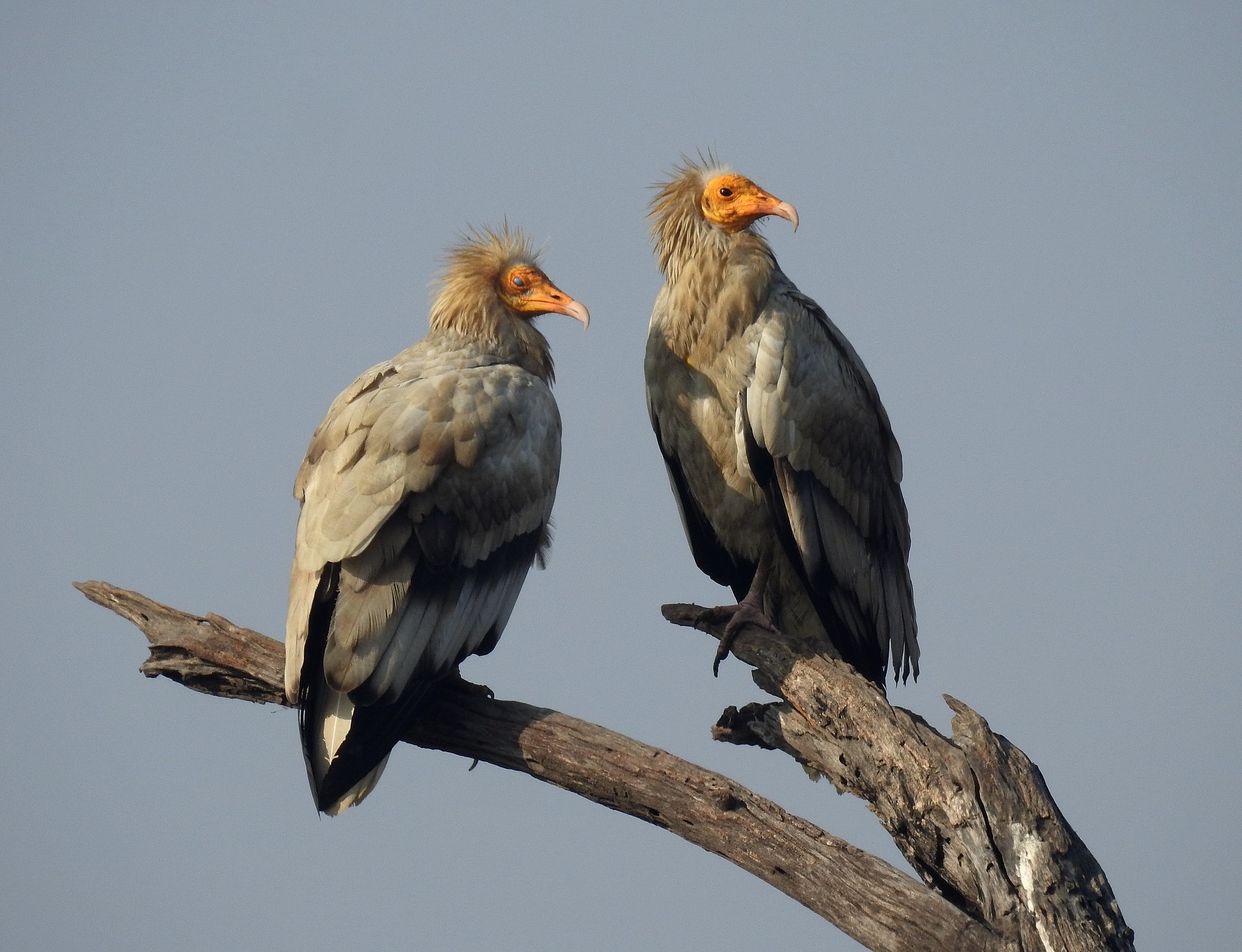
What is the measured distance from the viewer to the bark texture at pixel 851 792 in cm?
499

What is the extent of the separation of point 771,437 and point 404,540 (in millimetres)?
1978

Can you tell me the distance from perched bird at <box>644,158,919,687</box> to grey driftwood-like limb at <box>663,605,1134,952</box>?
3.42 ft

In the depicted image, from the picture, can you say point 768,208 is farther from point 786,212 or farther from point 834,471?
point 834,471

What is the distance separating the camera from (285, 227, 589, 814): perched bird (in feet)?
18.5

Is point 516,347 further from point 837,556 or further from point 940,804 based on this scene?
point 940,804

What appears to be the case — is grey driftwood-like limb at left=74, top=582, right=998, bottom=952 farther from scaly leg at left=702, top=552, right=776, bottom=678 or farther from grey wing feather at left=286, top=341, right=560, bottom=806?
scaly leg at left=702, top=552, right=776, bottom=678

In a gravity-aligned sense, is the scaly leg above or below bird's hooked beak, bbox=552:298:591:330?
below

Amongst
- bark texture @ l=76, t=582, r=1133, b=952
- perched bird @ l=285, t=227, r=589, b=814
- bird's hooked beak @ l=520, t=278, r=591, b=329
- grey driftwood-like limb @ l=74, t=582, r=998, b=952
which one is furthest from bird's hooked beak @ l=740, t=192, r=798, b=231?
grey driftwood-like limb @ l=74, t=582, r=998, b=952

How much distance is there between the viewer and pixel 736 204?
742cm

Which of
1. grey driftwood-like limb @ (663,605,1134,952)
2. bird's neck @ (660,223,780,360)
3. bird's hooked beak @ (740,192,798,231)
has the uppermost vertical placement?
bird's hooked beak @ (740,192,798,231)

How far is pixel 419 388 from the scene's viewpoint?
6.31 m

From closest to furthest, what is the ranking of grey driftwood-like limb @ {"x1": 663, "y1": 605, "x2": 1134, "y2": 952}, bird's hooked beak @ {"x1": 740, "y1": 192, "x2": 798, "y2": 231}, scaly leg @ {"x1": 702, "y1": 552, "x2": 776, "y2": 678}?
grey driftwood-like limb @ {"x1": 663, "y1": 605, "x2": 1134, "y2": 952}, scaly leg @ {"x1": 702, "y1": 552, "x2": 776, "y2": 678}, bird's hooked beak @ {"x1": 740, "y1": 192, "x2": 798, "y2": 231}

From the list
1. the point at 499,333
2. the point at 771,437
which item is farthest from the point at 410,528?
the point at 771,437

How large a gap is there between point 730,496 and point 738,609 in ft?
1.97
